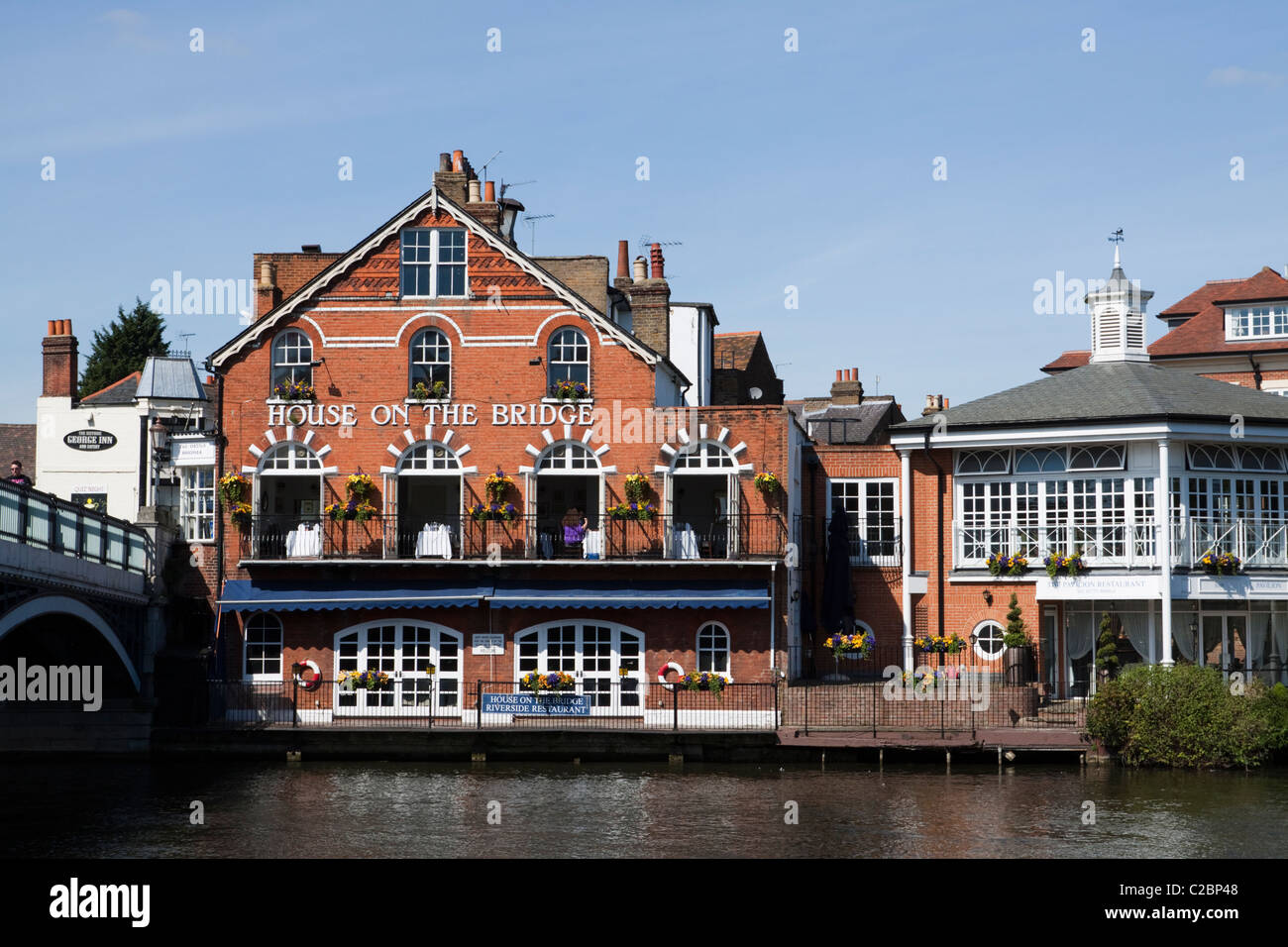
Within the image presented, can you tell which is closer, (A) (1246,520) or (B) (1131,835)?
(B) (1131,835)

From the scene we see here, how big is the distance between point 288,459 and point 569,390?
710 centimetres

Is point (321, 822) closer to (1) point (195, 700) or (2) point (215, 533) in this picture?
(1) point (195, 700)

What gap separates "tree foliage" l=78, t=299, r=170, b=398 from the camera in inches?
2842

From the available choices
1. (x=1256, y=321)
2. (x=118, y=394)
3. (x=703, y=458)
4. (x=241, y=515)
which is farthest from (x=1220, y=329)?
(x=118, y=394)

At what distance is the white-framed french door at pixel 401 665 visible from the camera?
3944cm

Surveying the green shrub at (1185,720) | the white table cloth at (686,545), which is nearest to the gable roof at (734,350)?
the white table cloth at (686,545)

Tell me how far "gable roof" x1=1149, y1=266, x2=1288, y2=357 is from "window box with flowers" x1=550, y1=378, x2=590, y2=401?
76.9ft

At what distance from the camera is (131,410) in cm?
5253

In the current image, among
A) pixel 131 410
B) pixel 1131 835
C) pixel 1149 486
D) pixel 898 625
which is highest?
pixel 131 410

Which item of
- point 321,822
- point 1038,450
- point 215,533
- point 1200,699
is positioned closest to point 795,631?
point 1038,450

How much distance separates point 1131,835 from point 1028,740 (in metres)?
8.98

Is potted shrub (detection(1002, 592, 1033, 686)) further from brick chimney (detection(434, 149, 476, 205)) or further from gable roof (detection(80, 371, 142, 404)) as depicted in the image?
gable roof (detection(80, 371, 142, 404))

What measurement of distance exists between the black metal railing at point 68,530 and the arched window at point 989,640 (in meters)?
19.9
